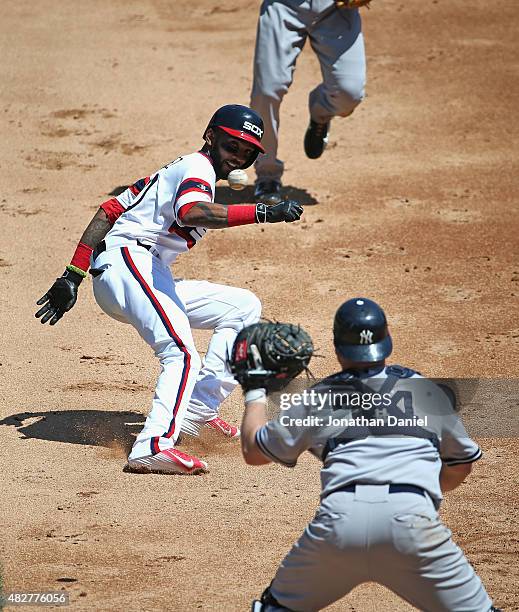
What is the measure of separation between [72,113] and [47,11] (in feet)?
10.6

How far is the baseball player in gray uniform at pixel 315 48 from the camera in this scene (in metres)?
9.30

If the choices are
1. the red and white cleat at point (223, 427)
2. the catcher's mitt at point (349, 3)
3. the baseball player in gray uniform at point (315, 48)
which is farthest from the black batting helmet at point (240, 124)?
the catcher's mitt at point (349, 3)

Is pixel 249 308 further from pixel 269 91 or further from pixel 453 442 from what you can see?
pixel 269 91

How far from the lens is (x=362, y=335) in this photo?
13.0ft

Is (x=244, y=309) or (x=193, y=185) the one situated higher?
(x=193, y=185)

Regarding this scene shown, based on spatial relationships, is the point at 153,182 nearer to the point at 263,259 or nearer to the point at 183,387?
the point at 183,387

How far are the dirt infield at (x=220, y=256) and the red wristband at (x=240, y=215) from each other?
1326mm

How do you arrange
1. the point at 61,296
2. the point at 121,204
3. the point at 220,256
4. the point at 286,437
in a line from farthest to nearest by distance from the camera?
the point at 220,256 → the point at 121,204 → the point at 61,296 → the point at 286,437

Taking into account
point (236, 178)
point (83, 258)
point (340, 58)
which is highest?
point (340, 58)

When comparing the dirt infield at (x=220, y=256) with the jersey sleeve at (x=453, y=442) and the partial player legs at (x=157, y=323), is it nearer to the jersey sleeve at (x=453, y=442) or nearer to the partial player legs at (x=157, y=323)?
the partial player legs at (x=157, y=323)

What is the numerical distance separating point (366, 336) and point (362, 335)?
1 cm

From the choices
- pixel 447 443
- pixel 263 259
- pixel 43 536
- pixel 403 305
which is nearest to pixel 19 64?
pixel 263 259

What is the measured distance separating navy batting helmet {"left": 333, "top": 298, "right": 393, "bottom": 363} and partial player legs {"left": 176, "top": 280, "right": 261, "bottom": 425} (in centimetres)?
231

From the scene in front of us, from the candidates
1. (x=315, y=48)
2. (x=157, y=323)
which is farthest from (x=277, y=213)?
(x=315, y=48)
